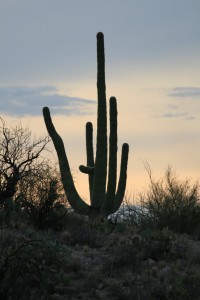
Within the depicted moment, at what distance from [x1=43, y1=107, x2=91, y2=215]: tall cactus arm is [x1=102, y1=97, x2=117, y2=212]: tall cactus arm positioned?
78cm

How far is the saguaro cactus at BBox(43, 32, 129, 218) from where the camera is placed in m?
16.4

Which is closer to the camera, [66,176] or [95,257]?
[95,257]

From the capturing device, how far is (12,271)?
25.7ft

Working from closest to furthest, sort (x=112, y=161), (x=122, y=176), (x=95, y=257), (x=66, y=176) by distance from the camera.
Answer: (x=95, y=257) < (x=112, y=161) < (x=66, y=176) < (x=122, y=176)

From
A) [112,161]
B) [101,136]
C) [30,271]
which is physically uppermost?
[101,136]

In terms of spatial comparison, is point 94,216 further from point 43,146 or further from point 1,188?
point 43,146

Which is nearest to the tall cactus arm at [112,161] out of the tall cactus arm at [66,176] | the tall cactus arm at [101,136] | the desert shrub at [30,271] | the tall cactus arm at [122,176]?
the tall cactus arm at [101,136]

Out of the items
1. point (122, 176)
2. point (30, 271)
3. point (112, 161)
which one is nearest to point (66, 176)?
point (112, 161)

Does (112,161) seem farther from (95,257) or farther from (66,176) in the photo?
(95,257)

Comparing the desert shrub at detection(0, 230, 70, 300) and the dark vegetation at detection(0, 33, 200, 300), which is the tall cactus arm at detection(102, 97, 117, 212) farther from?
the desert shrub at detection(0, 230, 70, 300)

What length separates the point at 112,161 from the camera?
1700 cm

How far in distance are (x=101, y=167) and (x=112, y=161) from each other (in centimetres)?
75

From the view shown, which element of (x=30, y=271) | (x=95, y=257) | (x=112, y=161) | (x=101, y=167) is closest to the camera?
(x=30, y=271)

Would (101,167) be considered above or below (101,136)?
below
